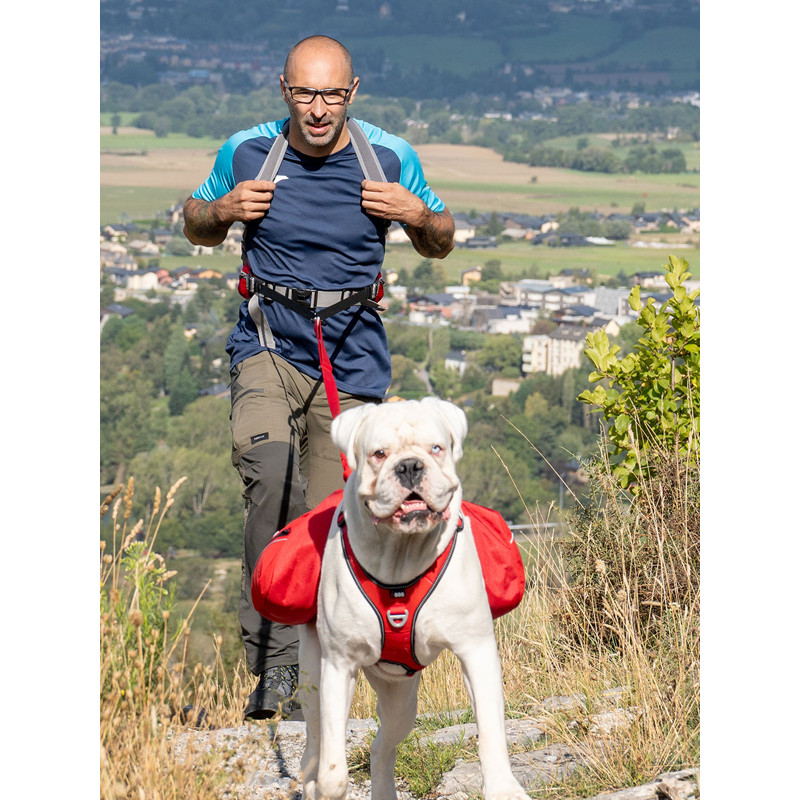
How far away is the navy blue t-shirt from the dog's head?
1.42 meters

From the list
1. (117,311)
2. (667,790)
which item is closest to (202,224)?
(667,790)

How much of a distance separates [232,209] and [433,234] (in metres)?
0.78

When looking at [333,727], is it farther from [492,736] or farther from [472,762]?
[472,762]

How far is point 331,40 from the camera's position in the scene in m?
4.09

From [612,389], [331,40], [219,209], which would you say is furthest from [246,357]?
[612,389]

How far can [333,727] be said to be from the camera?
9.39 ft

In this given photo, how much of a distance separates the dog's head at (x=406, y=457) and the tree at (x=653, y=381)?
3.04 meters

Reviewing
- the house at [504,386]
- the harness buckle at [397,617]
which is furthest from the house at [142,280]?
the harness buckle at [397,617]

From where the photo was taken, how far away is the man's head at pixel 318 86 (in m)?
4.00

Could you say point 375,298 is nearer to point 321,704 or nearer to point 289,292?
point 289,292

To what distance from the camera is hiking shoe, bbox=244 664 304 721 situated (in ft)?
13.8

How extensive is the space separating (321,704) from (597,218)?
313 feet

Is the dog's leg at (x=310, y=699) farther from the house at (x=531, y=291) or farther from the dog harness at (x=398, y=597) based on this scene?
the house at (x=531, y=291)

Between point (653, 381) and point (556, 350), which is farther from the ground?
point (556, 350)
